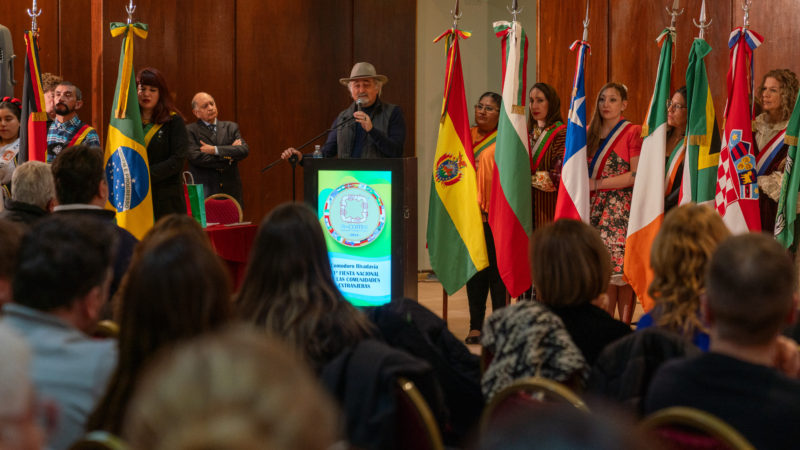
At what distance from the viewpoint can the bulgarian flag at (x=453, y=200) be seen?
204 inches

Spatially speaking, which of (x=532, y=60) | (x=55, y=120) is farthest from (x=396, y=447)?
(x=532, y=60)

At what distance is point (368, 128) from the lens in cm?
505

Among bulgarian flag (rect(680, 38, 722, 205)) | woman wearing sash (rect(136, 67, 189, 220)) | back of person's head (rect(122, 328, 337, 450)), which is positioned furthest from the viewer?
woman wearing sash (rect(136, 67, 189, 220))

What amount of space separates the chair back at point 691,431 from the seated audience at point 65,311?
3.32 feet

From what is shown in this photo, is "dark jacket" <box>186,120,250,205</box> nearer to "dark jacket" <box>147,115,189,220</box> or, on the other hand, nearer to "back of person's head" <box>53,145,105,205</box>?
"dark jacket" <box>147,115,189,220</box>

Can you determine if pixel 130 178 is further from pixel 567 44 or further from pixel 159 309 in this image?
pixel 159 309

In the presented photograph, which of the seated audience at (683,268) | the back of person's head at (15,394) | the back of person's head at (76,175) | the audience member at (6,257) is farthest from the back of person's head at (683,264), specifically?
the back of person's head at (76,175)

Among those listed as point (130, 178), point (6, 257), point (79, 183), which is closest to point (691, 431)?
point (6, 257)

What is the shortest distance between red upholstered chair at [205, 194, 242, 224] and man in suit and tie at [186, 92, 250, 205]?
840 mm

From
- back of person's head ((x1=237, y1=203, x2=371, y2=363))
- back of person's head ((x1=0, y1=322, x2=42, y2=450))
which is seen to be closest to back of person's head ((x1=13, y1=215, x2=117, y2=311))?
back of person's head ((x1=237, y1=203, x2=371, y2=363))

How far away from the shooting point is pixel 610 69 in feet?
21.2

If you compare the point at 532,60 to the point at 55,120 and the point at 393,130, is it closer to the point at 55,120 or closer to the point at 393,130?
the point at 393,130

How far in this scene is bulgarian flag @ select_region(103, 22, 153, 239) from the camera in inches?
203

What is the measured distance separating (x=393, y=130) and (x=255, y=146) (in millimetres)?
2919
